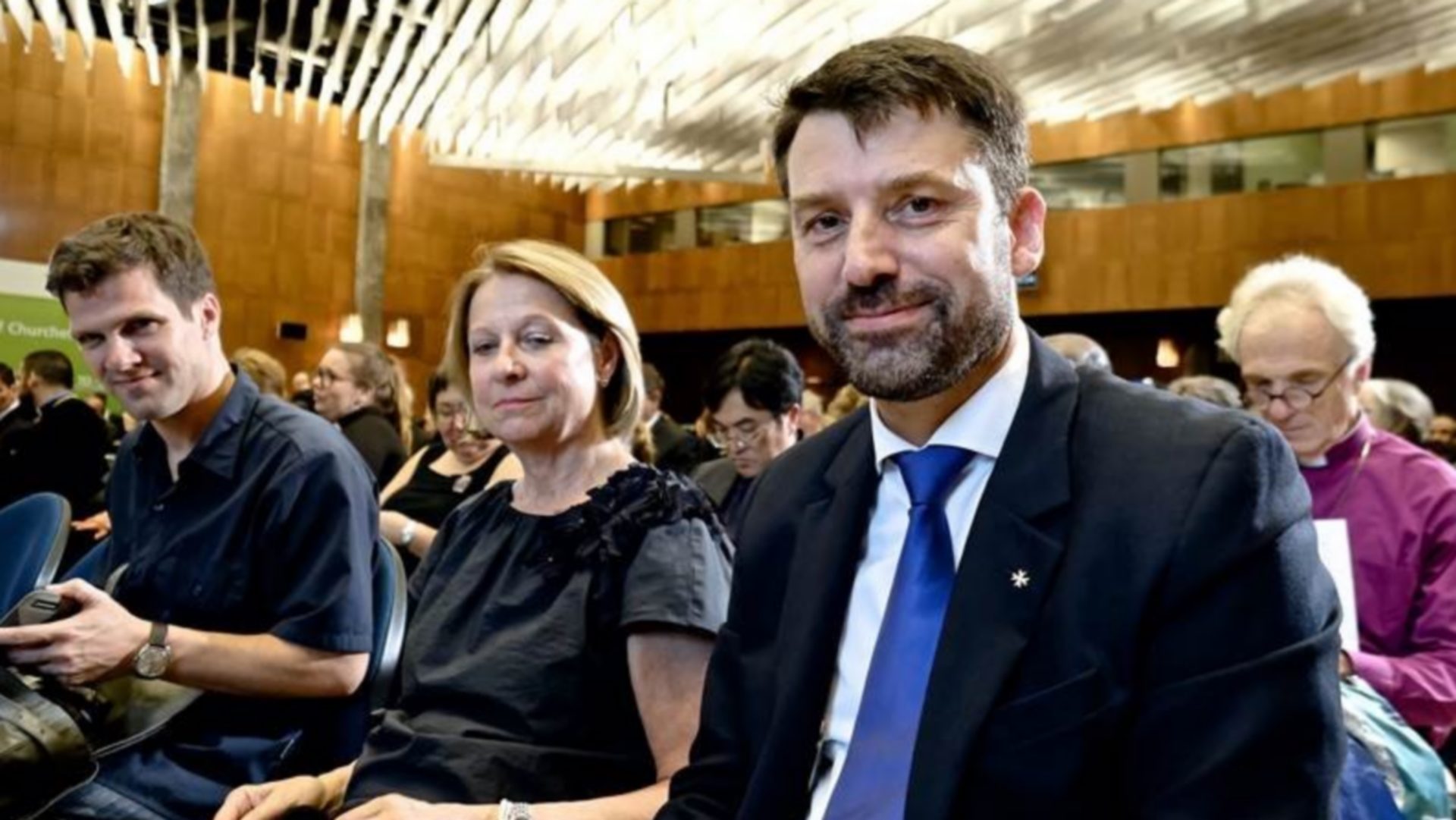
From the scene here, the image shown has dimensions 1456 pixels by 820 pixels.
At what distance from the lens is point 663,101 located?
896 centimetres

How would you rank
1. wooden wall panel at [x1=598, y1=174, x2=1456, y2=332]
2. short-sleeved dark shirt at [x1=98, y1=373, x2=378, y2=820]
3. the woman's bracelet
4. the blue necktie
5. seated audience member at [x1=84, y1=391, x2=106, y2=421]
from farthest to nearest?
1. wooden wall panel at [x1=598, y1=174, x2=1456, y2=332]
2. seated audience member at [x1=84, y1=391, x2=106, y2=421]
3. short-sleeved dark shirt at [x1=98, y1=373, x2=378, y2=820]
4. the woman's bracelet
5. the blue necktie

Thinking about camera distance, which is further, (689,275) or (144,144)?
(689,275)

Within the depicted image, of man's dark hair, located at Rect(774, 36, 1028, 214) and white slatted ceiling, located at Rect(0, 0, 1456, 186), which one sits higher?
white slatted ceiling, located at Rect(0, 0, 1456, 186)

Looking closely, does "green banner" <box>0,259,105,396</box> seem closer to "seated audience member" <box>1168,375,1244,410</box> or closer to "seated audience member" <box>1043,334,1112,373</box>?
"seated audience member" <box>1168,375,1244,410</box>

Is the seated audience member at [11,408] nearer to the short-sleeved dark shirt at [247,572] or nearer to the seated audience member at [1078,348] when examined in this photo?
the short-sleeved dark shirt at [247,572]

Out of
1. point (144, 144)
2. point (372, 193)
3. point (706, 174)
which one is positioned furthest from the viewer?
point (372, 193)

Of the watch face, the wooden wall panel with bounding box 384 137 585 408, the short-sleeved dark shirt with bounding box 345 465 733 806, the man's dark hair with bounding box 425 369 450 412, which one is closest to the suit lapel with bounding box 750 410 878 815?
the short-sleeved dark shirt with bounding box 345 465 733 806


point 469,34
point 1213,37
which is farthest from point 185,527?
point 1213,37

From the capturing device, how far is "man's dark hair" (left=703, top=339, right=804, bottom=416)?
359 cm

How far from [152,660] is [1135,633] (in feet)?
5.09

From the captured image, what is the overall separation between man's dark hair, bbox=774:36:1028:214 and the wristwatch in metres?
1.39

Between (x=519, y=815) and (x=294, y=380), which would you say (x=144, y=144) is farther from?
(x=519, y=815)

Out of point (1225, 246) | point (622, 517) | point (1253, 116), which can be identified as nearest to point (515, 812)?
point (622, 517)

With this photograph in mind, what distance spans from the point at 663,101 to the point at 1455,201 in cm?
788
